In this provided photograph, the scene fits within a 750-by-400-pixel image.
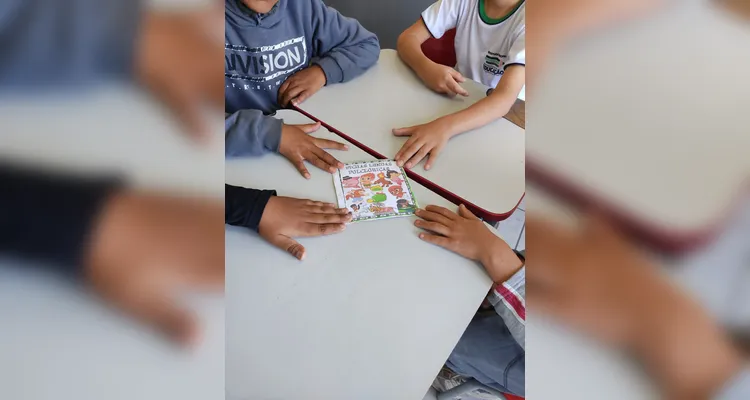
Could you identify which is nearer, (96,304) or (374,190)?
(96,304)

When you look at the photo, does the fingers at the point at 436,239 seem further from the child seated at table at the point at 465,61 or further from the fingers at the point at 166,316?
the fingers at the point at 166,316

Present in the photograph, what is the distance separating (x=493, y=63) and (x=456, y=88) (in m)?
0.30

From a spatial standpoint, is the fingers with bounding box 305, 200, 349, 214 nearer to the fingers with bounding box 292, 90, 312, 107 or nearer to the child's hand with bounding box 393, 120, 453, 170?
the child's hand with bounding box 393, 120, 453, 170

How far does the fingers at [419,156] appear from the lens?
0.93 metres

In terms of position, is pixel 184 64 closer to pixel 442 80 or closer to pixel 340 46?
pixel 442 80

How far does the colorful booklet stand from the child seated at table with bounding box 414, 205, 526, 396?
49 mm

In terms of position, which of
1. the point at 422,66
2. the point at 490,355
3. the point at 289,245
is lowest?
the point at 490,355

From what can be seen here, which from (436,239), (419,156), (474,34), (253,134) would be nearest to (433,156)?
(419,156)

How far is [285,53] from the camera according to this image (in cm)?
120

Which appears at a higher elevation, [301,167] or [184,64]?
[184,64]

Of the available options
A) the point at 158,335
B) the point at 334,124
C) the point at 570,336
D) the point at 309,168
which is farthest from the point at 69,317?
the point at 334,124

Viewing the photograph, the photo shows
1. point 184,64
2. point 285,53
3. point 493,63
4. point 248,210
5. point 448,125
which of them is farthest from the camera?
point 493,63

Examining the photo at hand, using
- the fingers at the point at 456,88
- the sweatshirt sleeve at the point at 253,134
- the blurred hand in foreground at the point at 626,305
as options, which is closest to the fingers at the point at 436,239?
the sweatshirt sleeve at the point at 253,134

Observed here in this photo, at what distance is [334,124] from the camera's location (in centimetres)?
103
